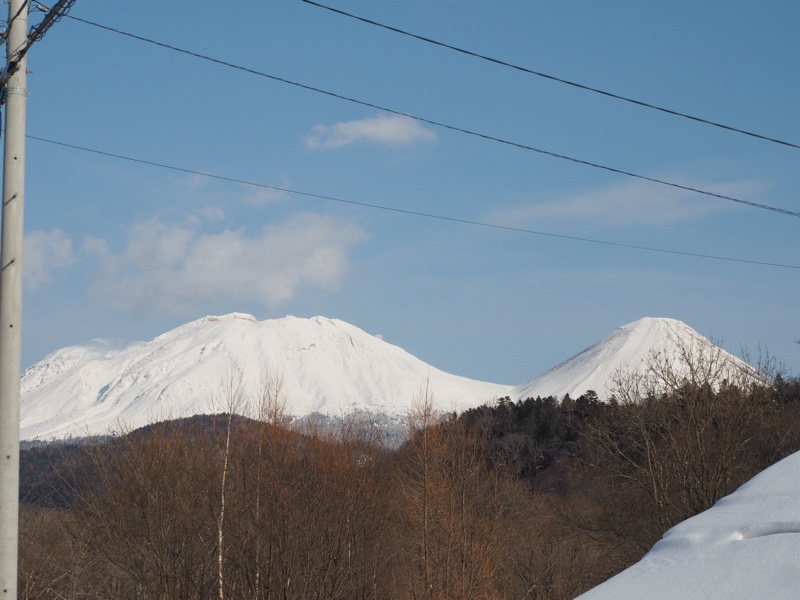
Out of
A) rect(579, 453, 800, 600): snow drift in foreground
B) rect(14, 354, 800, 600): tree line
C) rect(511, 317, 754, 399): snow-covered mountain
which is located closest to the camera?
rect(579, 453, 800, 600): snow drift in foreground

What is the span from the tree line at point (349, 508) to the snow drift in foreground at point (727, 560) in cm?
2200

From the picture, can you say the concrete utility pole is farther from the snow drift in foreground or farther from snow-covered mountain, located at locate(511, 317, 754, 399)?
snow-covered mountain, located at locate(511, 317, 754, 399)

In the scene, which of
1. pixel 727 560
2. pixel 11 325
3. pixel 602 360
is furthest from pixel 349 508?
pixel 602 360

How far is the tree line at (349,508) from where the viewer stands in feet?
89.9

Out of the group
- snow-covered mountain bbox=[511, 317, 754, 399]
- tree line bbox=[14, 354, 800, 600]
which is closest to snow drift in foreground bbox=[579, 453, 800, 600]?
tree line bbox=[14, 354, 800, 600]

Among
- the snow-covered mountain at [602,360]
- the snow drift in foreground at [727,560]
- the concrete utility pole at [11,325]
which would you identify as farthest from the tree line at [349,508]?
the snow-covered mountain at [602,360]

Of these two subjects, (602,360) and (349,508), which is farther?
(602,360)

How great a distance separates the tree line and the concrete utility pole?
63.0 ft

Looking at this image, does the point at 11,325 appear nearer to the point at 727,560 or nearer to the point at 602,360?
the point at 727,560

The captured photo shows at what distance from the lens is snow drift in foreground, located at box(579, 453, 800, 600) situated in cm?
315

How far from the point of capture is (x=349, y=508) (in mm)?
32875

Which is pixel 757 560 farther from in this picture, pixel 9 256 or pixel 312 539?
pixel 312 539

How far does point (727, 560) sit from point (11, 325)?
4146mm

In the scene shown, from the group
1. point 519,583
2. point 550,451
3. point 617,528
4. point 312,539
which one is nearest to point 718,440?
point 617,528
